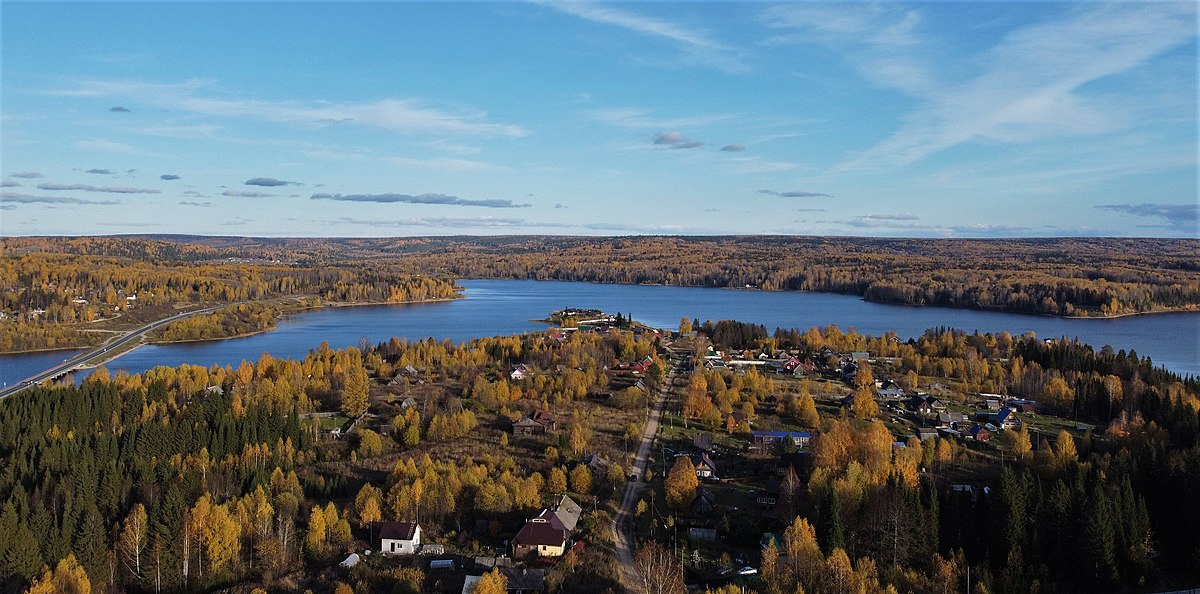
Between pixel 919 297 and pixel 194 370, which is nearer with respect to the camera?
pixel 194 370

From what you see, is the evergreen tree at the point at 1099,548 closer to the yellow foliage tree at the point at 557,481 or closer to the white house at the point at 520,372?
the yellow foliage tree at the point at 557,481

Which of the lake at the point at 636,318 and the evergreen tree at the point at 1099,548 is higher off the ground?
the evergreen tree at the point at 1099,548

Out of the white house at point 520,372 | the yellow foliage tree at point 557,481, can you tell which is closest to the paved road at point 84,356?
the white house at point 520,372

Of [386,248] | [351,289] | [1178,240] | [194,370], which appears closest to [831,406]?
[194,370]

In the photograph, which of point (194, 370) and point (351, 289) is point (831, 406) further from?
point (351, 289)

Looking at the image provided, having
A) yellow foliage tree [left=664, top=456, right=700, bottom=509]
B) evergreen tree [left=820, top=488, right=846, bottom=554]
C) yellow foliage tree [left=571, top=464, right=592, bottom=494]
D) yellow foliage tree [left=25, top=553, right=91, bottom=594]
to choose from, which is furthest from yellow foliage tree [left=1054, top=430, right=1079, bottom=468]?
yellow foliage tree [left=25, top=553, right=91, bottom=594]

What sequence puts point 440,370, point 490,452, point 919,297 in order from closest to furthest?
point 490,452, point 440,370, point 919,297

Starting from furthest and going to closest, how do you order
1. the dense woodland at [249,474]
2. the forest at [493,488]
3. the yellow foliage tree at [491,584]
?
the dense woodland at [249,474] → the forest at [493,488] → the yellow foliage tree at [491,584]
